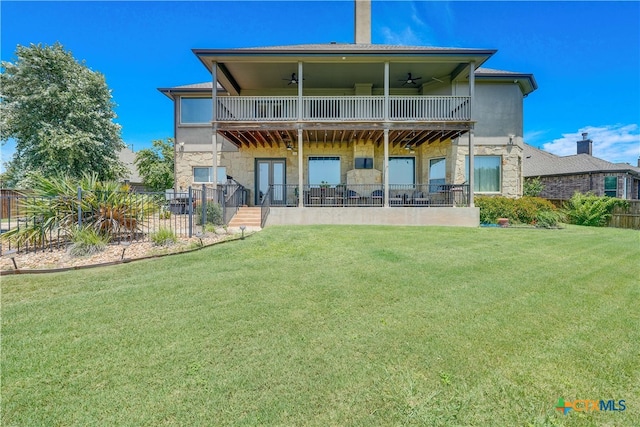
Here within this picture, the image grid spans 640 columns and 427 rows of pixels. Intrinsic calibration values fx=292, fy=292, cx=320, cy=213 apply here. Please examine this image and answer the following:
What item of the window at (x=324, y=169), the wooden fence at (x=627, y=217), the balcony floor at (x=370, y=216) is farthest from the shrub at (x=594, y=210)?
the window at (x=324, y=169)

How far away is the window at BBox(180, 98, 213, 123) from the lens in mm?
15227

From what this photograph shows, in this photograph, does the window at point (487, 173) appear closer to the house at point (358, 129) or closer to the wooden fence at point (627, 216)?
the house at point (358, 129)

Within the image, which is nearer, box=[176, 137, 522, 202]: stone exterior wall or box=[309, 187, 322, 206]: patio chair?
box=[309, 187, 322, 206]: patio chair

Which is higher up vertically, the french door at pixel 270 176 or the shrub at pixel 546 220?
the french door at pixel 270 176

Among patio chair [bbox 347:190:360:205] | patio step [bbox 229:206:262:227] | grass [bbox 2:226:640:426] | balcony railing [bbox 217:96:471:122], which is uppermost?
balcony railing [bbox 217:96:471:122]

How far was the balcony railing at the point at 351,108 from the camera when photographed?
1184 centimetres

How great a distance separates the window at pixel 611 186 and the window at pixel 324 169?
1722 cm

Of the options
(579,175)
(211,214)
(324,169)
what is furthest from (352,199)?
(579,175)

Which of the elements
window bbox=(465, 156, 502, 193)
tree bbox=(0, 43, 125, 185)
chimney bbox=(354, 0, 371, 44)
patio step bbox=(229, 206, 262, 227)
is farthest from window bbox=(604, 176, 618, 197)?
tree bbox=(0, 43, 125, 185)

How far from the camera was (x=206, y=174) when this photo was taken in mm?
15453

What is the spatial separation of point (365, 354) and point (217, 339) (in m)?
1.45

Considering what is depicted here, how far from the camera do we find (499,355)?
8.70 feet

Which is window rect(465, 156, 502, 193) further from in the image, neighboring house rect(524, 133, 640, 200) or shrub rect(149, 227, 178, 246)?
shrub rect(149, 227, 178, 246)

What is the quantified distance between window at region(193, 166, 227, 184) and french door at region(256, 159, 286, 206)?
72.4 inches
